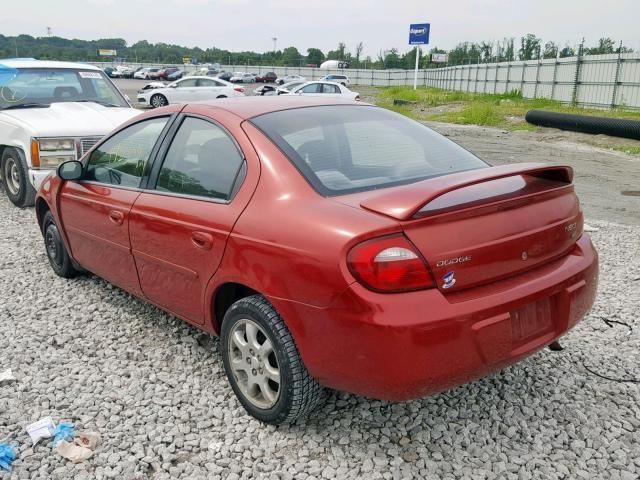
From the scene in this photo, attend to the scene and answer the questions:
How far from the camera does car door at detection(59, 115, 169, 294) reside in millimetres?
3752

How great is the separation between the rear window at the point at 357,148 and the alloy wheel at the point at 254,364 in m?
0.79

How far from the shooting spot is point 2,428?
2.94 meters

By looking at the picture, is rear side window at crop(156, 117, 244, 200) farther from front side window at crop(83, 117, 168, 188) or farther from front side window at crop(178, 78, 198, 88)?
front side window at crop(178, 78, 198, 88)

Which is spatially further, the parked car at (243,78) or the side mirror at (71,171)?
the parked car at (243,78)

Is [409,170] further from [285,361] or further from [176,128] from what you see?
[176,128]

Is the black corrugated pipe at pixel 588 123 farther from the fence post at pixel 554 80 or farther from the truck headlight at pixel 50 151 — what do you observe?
the truck headlight at pixel 50 151

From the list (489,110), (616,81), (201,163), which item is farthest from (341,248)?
(616,81)

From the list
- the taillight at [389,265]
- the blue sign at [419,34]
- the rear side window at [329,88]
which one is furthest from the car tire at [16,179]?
the blue sign at [419,34]

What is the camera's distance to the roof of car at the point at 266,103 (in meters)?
3.32

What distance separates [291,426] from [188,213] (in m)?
1.24

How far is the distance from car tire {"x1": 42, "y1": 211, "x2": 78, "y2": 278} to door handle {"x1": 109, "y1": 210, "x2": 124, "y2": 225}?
4.02ft

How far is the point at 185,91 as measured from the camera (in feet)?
83.4

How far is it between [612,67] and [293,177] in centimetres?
2593

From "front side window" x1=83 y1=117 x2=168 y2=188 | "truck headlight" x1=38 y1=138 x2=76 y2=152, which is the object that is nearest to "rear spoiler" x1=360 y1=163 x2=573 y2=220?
"front side window" x1=83 y1=117 x2=168 y2=188
